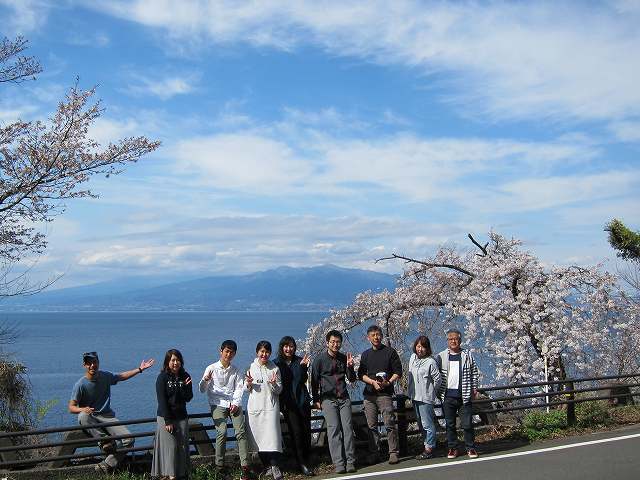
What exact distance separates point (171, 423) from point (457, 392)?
13.5 feet

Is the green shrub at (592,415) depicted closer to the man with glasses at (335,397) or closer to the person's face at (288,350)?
the man with glasses at (335,397)

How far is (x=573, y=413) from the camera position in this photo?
1091 centimetres

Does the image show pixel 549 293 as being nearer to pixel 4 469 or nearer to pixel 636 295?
pixel 636 295

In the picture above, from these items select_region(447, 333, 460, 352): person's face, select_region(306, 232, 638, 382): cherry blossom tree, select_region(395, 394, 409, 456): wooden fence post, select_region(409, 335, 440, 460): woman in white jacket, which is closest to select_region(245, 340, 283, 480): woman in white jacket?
select_region(395, 394, 409, 456): wooden fence post

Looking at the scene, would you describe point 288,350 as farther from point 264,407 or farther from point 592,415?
point 592,415

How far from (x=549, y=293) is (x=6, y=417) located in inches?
509

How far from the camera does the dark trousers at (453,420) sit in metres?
9.14

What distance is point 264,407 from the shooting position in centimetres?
832

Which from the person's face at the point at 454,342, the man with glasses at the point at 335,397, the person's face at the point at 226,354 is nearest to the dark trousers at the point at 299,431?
the man with glasses at the point at 335,397

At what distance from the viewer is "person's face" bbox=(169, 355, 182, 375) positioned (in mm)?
7824

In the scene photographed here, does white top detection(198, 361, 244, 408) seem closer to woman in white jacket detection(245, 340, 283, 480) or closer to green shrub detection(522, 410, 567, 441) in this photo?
woman in white jacket detection(245, 340, 283, 480)

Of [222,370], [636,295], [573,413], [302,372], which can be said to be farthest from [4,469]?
[636,295]

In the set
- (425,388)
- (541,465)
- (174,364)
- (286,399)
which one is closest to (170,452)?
(174,364)

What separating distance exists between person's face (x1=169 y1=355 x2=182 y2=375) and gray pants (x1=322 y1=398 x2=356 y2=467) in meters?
2.17
